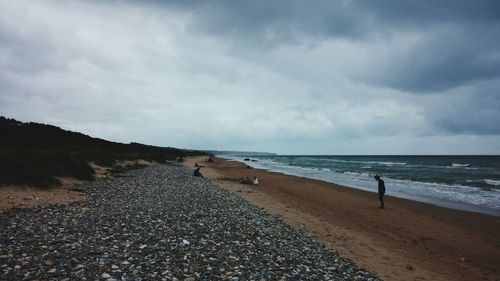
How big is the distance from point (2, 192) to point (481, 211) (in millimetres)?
28810

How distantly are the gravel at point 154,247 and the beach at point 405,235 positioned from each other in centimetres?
168

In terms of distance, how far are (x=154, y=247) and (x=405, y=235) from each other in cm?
1258

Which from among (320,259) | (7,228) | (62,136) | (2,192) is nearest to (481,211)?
(320,259)

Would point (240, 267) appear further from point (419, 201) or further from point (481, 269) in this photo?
point (419, 201)

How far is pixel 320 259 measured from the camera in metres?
11.3

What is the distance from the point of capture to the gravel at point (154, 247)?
8406 millimetres

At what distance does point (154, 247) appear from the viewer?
10352mm

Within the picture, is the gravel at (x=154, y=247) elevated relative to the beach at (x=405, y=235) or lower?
elevated

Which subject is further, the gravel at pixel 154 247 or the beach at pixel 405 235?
the beach at pixel 405 235

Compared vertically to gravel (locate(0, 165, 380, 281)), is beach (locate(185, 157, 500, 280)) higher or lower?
lower

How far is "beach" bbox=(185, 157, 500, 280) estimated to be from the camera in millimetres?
12305

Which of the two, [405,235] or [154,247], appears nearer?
[154,247]

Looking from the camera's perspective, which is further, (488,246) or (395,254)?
(488,246)

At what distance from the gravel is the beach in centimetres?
168
